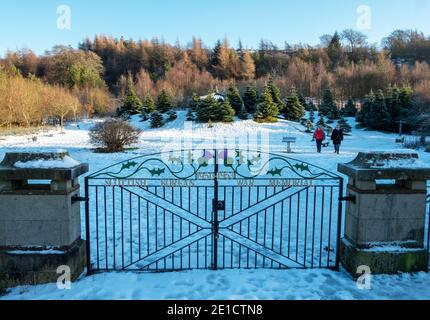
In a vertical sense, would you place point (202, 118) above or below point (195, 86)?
below

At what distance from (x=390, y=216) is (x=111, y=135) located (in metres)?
15.9

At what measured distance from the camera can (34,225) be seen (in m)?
4.14

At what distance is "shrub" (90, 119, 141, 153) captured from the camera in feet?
60.6

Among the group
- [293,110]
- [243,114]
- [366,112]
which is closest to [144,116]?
[243,114]

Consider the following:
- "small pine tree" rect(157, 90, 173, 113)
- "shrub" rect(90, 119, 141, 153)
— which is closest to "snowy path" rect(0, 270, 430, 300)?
"shrub" rect(90, 119, 141, 153)

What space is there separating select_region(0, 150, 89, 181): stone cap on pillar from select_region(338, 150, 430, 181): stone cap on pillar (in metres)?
3.29

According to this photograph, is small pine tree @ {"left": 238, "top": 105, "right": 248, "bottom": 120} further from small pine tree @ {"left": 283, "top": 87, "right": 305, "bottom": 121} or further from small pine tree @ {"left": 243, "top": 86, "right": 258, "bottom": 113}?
small pine tree @ {"left": 283, "top": 87, "right": 305, "bottom": 121}

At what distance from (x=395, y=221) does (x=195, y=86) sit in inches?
2058

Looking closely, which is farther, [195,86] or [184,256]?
[195,86]

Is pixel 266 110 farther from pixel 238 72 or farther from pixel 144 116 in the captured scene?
pixel 238 72

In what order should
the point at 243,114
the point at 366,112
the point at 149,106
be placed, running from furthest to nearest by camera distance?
the point at 149,106, the point at 366,112, the point at 243,114

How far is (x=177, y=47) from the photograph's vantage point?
9369 cm

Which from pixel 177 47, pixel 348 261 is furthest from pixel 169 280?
pixel 177 47
